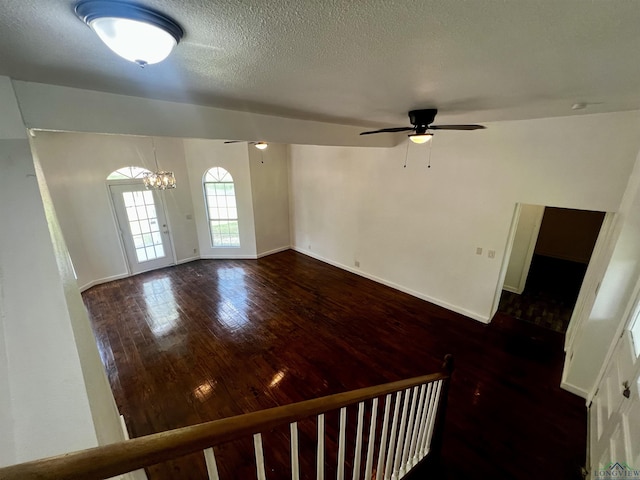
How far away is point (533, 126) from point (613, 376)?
8.92ft

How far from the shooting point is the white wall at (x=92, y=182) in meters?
4.44

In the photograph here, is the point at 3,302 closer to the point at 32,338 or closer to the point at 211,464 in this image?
the point at 32,338

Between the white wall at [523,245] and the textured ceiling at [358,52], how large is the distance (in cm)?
297

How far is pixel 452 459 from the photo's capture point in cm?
222

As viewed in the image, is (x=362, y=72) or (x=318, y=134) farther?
(x=318, y=134)

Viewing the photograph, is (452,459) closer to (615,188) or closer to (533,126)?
(615,188)

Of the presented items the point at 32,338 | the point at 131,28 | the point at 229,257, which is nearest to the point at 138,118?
the point at 131,28

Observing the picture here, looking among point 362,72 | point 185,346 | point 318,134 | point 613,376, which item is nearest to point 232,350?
point 185,346

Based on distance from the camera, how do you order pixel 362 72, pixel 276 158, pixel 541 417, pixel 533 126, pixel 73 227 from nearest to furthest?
pixel 362 72 < pixel 541 417 < pixel 533 126 < pixel 73 227 < pixel 276 158

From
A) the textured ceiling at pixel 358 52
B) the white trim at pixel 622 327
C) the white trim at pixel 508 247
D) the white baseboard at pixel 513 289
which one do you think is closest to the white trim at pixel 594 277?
the white trim at pixel 622 327

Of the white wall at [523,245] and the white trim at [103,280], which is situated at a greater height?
the white wall at [523,245]

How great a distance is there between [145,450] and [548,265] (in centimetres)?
846

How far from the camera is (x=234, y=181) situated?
6180mm

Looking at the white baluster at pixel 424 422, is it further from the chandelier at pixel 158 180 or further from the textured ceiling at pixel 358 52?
the chandelier at pixel 158 180
